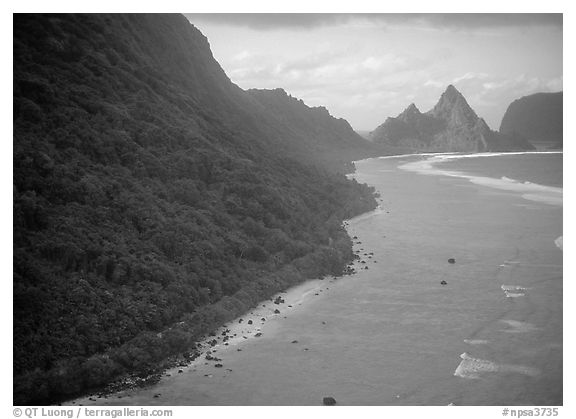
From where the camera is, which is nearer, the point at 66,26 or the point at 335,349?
the point at 335,349

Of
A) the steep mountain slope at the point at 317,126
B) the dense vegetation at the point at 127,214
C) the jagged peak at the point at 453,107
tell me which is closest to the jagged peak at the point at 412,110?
the jagged peak at the point at 453,107

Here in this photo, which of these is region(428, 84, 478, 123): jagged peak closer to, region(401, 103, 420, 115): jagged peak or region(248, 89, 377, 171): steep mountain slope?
region(401, 103, 420, 115): jagged peak

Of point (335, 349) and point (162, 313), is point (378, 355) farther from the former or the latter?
point (162, 313)

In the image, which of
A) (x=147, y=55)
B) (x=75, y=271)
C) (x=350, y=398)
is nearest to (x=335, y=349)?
(x=350, y=398)

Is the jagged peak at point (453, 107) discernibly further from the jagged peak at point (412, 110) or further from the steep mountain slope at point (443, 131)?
the jagged peak at point (412, 110)

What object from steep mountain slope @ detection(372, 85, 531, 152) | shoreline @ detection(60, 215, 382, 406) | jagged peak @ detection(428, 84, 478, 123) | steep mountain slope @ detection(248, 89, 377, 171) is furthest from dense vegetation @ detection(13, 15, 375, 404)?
jagged peak @ detection(428, 84, 478, 123)

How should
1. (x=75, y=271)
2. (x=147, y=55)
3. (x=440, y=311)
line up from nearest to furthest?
(x=75, y=271)
(x=440, y=311)
(x=147, y=55)
